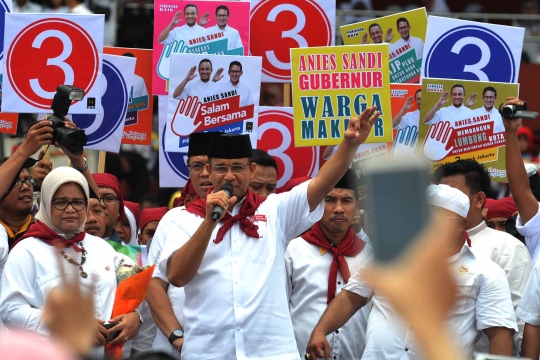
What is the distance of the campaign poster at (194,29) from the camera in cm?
730

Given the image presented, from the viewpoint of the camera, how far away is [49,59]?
6.88 meters

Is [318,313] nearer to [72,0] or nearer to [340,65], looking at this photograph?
[340,65]

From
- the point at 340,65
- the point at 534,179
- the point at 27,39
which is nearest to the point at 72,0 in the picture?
the point at 27,39

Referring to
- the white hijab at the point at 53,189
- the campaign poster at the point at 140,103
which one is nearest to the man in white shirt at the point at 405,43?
the campaign poster at the point at 140,103

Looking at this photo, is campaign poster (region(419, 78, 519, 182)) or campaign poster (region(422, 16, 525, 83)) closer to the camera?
campaign poster (region(419, 78, 519, 182))

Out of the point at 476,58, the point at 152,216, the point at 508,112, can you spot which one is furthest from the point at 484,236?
the point at 152,216

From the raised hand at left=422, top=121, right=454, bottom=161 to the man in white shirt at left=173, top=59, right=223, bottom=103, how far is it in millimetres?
1513

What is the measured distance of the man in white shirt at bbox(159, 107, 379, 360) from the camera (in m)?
4.93

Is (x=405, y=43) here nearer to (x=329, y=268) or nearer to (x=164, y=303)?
(x=329, y=268)


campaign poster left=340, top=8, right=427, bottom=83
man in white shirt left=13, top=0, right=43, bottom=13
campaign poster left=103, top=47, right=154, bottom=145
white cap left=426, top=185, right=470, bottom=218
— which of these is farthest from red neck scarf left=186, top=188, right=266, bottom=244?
man in white shirt left=13, top=0, right=43, bottom=13

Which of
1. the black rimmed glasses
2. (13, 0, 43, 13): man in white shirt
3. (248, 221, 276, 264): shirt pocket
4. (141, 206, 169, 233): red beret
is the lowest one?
(248, 221, 276, 264): shirt pocket

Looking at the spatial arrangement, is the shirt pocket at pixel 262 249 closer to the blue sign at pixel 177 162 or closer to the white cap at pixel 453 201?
the white cap at pixel 453 201

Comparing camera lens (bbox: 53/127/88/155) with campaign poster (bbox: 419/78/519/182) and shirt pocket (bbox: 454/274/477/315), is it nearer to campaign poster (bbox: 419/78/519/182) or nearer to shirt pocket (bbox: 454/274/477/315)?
shirt pocket (bbox: 454/274/477/315)

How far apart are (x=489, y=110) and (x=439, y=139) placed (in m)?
0.41
